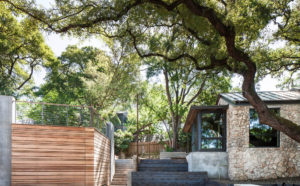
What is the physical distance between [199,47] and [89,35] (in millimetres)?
4416

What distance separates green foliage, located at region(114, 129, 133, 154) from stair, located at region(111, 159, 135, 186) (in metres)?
4.01

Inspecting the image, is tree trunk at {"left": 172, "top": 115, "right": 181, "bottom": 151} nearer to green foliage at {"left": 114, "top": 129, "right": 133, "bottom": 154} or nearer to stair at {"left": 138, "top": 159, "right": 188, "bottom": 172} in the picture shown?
green foliage at {"left": 114, "top": 129, "right": 133, "bottom": 154}

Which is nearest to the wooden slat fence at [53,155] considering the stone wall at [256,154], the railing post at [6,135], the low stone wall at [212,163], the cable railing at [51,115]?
the railing post at [6,135]

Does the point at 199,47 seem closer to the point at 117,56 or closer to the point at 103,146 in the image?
the point at 103,146

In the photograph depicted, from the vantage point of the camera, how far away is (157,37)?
12820mm

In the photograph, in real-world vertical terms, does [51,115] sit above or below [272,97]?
below

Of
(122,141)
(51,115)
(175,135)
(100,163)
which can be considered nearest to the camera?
(51,115)

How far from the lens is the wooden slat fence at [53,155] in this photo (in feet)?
34.5

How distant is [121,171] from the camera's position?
673 inches

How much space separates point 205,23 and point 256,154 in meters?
5.66

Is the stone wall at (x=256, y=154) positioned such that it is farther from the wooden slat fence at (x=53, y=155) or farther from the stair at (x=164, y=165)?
the wooden slat fence at (x=53, y=155)

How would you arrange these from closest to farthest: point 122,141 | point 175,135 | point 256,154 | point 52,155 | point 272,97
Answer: point 52,155
point 256,154
point 272,97
point 175,135
point 122,141

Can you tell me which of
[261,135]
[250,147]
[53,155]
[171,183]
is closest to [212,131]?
[250,147]

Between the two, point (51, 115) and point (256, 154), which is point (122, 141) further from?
point (256, 154)
